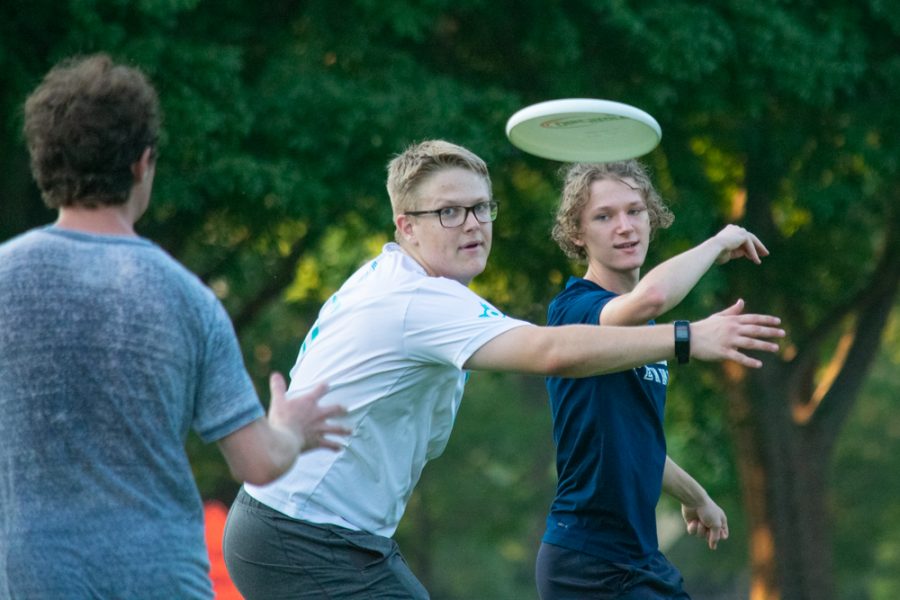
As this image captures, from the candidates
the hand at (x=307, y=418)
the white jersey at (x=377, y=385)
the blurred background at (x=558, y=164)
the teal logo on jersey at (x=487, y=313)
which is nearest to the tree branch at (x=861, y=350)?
the blurred background at (x=558, y=164)

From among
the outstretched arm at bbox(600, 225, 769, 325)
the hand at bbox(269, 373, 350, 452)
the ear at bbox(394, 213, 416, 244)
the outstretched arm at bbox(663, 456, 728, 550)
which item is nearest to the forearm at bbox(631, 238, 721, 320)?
the outstretched arm at bbox(600, 225, 769, 325)

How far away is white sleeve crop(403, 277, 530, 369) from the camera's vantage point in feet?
13.1

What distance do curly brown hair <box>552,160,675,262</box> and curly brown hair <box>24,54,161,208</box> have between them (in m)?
2.35

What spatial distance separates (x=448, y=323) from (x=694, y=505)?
183 cm

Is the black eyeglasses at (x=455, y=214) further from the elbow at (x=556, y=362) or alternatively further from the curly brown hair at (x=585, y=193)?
the elbow at (x=556, y=362)

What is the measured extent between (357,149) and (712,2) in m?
3.64

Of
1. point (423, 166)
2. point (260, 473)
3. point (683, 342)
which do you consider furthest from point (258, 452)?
point (423, 166)

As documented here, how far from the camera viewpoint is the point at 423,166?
183 inches

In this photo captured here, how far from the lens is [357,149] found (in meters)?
12.4

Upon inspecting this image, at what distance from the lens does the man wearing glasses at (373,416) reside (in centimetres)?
402

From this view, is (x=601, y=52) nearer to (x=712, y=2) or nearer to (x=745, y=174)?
(x=712, y=2)

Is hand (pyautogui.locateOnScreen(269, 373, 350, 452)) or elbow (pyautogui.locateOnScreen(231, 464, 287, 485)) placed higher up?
hand (pyautogui.locateOnScreen(269, 373, 350, 452))

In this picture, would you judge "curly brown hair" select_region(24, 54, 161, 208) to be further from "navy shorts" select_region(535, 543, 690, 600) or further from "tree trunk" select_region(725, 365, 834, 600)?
"tree trunk" select_region(725, 365, 834, 600)

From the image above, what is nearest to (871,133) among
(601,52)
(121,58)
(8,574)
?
(601,52)
